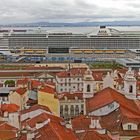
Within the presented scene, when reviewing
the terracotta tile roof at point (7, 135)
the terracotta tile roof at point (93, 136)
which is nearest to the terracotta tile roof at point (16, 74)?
the terracotta tile roof at point (7, 135)

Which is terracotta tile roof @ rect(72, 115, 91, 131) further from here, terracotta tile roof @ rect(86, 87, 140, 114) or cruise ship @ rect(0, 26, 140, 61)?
cruise ship @ rect(0, 26, 140, 61)

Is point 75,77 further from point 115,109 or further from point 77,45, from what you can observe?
point 77,45

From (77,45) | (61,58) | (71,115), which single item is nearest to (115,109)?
(71,115)

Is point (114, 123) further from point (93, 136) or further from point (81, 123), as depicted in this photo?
point (93, 136)

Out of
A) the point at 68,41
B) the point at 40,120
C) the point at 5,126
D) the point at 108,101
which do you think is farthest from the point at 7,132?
the point at 68,41

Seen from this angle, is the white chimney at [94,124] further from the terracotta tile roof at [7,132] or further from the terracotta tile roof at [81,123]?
the terracotta tile roof at [7,132]

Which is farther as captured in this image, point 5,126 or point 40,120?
point 40,120

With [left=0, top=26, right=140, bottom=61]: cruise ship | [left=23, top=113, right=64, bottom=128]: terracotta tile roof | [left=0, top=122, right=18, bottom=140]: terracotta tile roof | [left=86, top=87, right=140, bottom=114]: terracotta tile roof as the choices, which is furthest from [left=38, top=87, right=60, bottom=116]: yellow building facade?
[left=0, top=26, right=140, bottom=61]: cruise ship

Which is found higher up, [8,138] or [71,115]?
[8,138]
